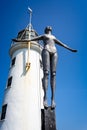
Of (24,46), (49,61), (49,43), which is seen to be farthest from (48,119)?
(24,46)

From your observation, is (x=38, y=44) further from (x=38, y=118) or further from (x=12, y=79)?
(x=38, y=118)

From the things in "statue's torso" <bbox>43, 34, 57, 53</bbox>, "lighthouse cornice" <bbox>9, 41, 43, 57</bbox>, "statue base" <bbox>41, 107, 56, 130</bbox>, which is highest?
"lighthouse cornice" <bbox>9, 41, 43, 57</bbox>

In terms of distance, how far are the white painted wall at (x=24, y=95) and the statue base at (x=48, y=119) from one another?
38.2 ft

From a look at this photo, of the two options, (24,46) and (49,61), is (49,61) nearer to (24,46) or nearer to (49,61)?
(49,61)

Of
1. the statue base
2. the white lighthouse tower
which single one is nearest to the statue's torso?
the statue base

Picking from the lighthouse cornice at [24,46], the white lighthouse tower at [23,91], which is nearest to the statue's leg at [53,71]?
the white lighthouse tower at [23,91]

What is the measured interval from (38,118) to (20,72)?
15.2 feet

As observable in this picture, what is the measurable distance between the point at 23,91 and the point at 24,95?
1.35 ft

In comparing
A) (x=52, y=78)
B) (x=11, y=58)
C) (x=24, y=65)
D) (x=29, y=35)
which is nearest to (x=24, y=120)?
(x=24, y=65)

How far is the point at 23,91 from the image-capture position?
19000 mm

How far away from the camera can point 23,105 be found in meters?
18.2

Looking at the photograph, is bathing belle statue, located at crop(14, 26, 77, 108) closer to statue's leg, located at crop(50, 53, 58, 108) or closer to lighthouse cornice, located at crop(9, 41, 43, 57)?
statue's leg, located at crop(50, 53, 58, 108)

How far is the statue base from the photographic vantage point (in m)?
6.06

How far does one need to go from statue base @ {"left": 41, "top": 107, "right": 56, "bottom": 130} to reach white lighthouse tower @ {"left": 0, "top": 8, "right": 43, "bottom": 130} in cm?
1164
